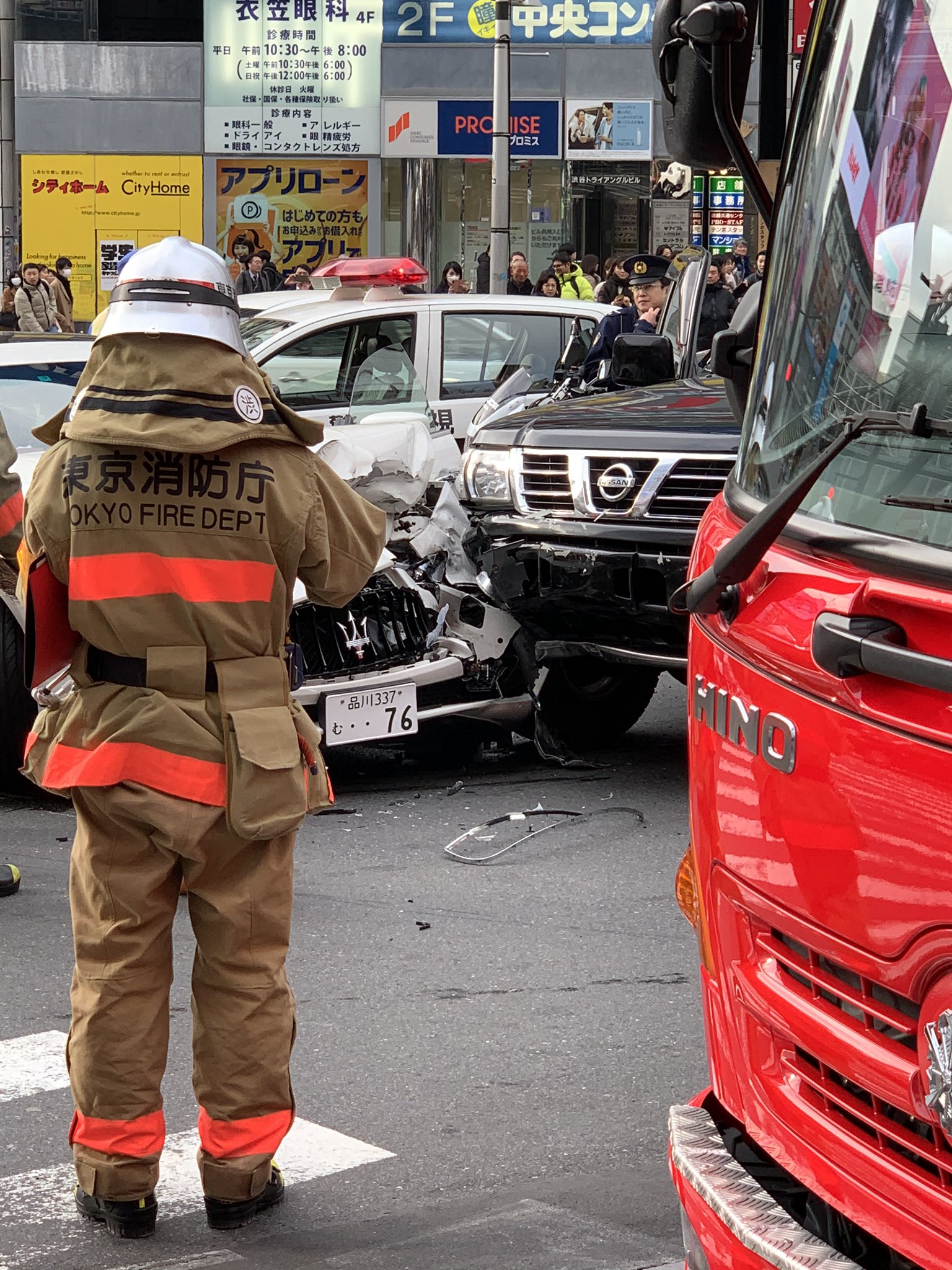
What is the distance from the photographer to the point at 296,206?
96.1 ft

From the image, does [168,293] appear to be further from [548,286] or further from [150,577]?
[548,286]

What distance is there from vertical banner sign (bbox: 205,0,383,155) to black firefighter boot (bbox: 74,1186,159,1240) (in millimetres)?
27050

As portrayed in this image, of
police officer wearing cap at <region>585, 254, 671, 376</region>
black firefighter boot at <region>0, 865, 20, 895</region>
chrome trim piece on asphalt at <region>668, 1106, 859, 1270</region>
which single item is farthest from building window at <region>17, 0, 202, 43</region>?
chrome trim piece on asphalt at <region>668, 1106, 859, 1270</region>

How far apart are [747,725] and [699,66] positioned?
50.3 inches

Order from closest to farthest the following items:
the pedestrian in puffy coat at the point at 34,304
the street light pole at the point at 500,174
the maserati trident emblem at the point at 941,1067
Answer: the maserati trident emblem at the point at 941,1067 < the pedestrian in puffy coat at the point at 34,304 < the street light pole at the point at 500,174

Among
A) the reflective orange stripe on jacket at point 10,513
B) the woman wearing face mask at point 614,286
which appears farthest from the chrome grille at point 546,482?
the woman wearing face mask at point 614,286

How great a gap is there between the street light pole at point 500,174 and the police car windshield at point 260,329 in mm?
10737

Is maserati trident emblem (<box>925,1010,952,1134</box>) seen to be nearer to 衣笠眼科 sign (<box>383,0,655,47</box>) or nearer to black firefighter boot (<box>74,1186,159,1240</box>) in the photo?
black firefighter boot (<box>74,1186,159,1240</box>)

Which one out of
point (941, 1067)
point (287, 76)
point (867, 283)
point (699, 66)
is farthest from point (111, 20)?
point (941, 1067)

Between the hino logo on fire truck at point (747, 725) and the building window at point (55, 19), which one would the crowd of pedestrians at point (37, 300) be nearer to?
the building window at point (55, 19)

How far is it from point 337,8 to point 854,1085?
94.5 ft

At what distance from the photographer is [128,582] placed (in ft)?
11.9

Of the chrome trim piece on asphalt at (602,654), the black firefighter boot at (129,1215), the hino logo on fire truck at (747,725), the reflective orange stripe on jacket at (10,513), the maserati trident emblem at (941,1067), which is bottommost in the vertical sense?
the black firefighter boot at (129,1215)

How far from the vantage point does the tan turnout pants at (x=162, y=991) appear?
3.61m
